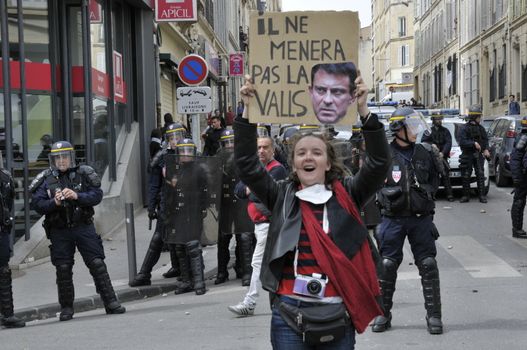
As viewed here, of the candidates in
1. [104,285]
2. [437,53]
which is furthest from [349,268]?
[437,53]

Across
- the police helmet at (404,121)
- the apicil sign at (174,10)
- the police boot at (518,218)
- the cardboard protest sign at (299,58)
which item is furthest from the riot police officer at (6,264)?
the apicil sign at (174,10)

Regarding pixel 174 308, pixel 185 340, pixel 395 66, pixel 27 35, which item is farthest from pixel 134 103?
pixel 395 66

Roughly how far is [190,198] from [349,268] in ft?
20.2

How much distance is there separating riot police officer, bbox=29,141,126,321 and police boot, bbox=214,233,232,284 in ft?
7.10

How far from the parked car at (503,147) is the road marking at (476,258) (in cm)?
769

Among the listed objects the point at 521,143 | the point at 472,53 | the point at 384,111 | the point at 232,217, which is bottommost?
the point at 232,217

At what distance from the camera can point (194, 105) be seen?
1477 centimetres

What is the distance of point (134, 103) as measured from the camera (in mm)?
19172

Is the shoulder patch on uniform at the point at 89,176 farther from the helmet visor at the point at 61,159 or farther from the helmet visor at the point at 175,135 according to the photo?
the helmet visor at the point at 175,135

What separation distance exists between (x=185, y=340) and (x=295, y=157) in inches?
141

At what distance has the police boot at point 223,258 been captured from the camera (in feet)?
35.2

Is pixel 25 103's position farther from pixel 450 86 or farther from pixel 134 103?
pixel 450 86

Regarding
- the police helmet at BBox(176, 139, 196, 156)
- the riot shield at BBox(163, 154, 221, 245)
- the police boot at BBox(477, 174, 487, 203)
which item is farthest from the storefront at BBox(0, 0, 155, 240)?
the police boot at BBox(477, 174, 487, 203)

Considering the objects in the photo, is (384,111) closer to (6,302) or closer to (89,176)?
(89,176)
